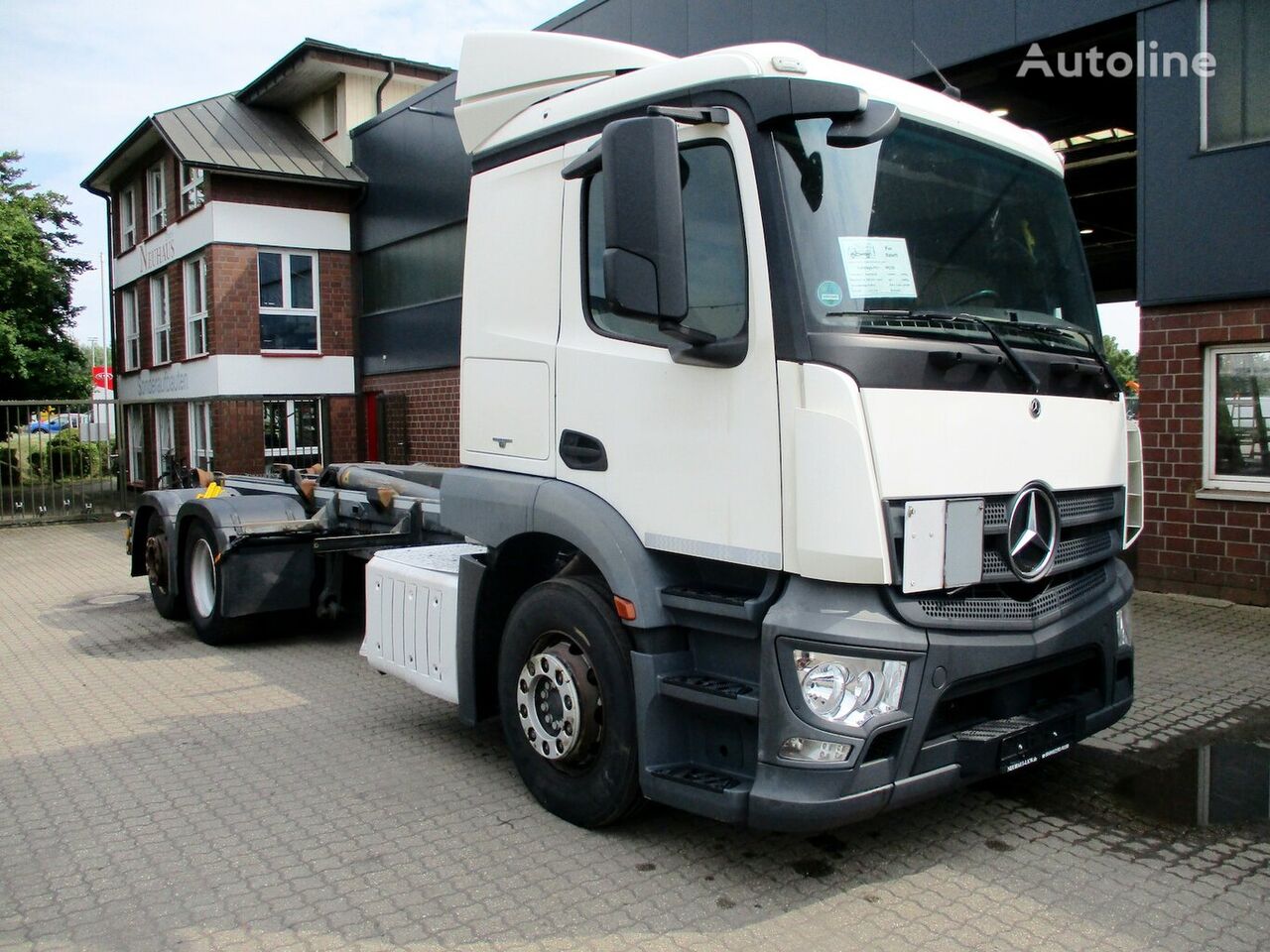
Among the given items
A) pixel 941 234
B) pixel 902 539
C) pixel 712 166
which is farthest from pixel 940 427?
pixel 712 166

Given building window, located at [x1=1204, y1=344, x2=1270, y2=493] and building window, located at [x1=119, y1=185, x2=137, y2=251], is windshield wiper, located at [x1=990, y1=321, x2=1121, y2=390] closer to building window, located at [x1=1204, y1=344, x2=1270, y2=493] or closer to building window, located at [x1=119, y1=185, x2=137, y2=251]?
building window, located at [x1=1204, y1=344, x2=1270, y2=493]

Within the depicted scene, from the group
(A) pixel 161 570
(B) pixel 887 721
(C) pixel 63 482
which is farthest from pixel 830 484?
(C) pixel 63 482

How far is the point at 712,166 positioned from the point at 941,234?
0.86m

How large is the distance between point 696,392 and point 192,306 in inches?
845

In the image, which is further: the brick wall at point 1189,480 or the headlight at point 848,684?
the brick wall at point 1189,480

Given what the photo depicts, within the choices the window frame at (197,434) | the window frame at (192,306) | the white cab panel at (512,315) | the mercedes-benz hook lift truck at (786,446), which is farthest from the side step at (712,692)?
the window frame at (192,306)

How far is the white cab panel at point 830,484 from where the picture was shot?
3377mm

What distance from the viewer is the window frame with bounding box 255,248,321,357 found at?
2172 centimetres

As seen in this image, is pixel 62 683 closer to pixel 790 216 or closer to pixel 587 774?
pixel 587 774

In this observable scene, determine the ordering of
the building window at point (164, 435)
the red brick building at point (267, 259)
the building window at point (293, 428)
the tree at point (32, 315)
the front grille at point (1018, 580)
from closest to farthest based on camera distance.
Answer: the front grille at point (1018, 580)
the red brick building at point (267, 259)
the building window at point (293, 428)
the building window at point (164, 435)
the tree at point (32, 315)

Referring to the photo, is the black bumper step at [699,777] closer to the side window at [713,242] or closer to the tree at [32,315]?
the side window at [713,242]

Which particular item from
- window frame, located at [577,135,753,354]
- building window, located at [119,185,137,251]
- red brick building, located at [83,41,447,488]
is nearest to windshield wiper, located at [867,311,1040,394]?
window frame, located at [577,135,753,354]

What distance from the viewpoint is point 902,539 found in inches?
135

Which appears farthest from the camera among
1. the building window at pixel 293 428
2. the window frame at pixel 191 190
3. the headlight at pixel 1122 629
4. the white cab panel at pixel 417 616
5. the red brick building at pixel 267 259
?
the window frame at pixel 191 190
